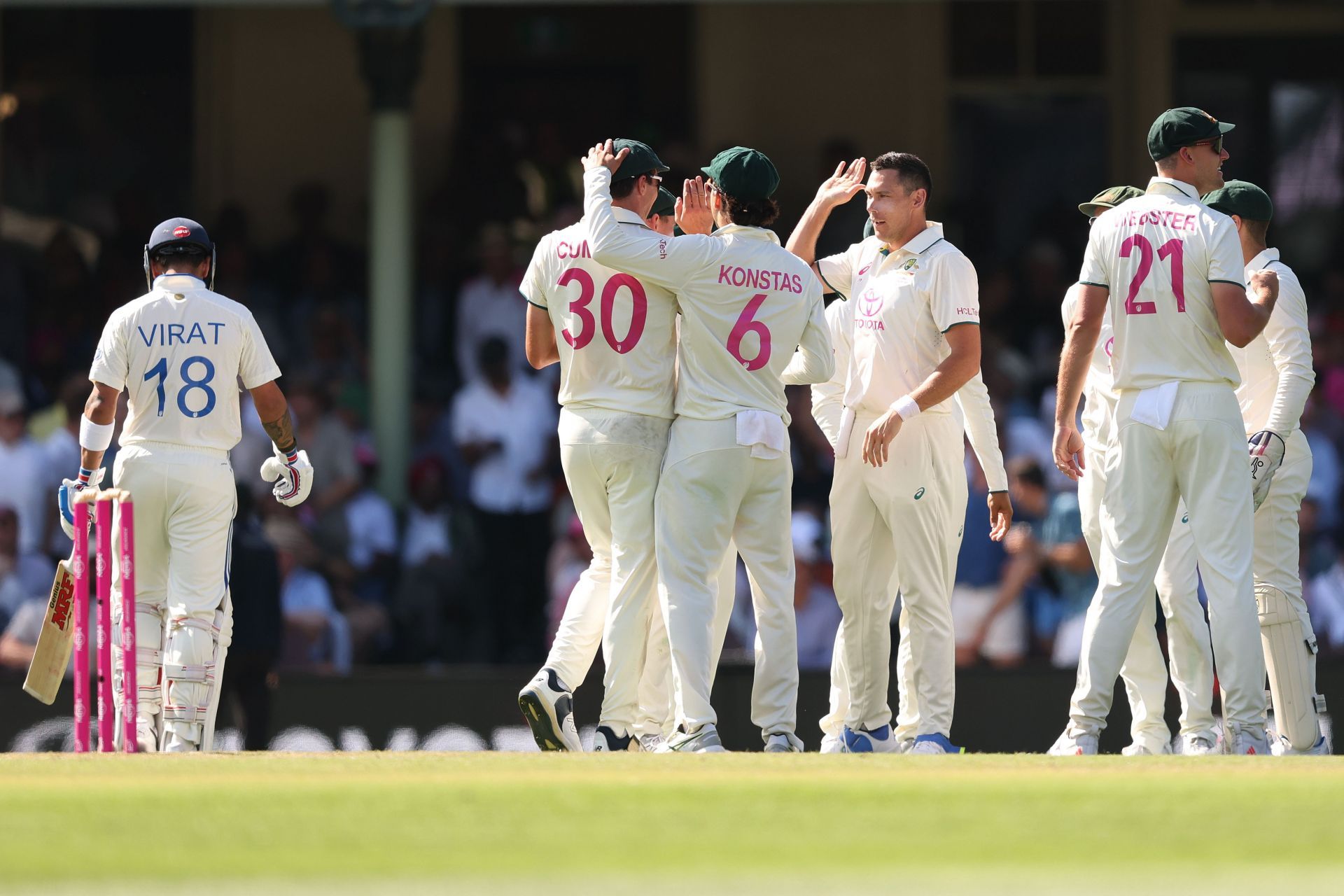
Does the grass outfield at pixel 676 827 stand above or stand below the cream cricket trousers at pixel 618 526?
below

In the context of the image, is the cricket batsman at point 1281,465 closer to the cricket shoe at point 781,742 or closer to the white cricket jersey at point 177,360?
the cricket shoe at point 781,742

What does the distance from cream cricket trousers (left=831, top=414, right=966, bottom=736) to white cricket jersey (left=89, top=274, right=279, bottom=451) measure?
6.94ft

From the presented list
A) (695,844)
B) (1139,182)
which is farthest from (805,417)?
(695,844)

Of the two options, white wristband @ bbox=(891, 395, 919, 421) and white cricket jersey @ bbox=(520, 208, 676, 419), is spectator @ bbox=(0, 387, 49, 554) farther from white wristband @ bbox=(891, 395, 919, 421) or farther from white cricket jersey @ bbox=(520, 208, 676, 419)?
white wristband @ bbox=(891, 395, 919, 421)

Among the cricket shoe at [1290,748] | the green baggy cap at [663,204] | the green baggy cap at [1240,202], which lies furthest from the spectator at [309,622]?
the green baggy cap at [1240,202]

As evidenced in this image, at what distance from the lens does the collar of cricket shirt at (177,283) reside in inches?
307

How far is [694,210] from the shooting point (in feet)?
24.5

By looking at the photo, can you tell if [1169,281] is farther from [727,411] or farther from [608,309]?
[608,309]

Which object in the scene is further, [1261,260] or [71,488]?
[71,488]

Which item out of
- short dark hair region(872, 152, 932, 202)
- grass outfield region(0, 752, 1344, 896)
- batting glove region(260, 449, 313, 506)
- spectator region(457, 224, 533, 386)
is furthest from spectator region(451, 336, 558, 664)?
grass outfield region(0, 752, 1344, 896)

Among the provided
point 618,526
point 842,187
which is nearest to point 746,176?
point 842,187

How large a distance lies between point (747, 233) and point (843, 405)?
774mm

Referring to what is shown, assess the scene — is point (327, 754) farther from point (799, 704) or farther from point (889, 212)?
point (799, 704)

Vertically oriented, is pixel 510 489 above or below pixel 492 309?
below
